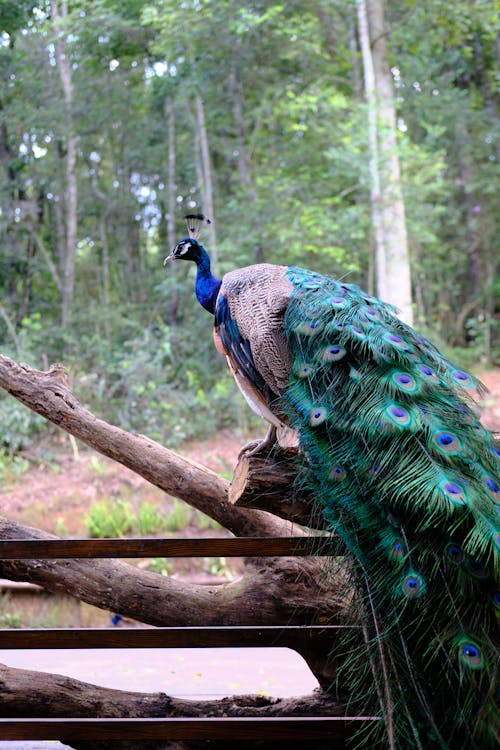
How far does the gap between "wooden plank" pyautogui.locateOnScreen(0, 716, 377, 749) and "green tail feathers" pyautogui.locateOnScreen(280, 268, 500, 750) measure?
0.14 meters

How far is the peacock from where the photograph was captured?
5.14ft

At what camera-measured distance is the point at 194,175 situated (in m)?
9.10

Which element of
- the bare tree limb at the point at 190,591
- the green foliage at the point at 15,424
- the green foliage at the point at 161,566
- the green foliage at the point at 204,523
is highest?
the bare tree limb at the point at 190,591

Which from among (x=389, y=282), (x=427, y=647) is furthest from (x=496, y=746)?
(x=389, y=282)

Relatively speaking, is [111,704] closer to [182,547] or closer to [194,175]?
[182,547]

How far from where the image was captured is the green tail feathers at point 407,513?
1.56m

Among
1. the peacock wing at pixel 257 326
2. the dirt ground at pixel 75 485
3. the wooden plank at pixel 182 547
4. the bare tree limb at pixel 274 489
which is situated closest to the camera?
the wooden plank at pixel 182 547

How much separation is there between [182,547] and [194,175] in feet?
25.5

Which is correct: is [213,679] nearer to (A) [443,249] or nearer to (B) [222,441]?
(B) [222,441]

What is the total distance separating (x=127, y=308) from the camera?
8.48 m

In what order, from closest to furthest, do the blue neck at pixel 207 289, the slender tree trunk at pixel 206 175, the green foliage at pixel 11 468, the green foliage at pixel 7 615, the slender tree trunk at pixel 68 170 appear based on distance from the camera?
the blue neck at pixel 207 289
the green foliage at pixel 7 615
the green foliage at pixel 11 468
the slender tree trunk at pixel 206 175
the slender tree trunk at pixel 68 170

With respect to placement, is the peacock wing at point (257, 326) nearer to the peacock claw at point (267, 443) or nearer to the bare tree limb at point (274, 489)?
the peacock claw at point (267, 443)

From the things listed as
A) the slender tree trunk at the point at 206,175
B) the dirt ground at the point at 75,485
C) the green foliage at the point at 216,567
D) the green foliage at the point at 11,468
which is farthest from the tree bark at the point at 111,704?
the slender tree trunk at the point at 206,175

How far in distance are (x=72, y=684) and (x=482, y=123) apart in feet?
29.9
